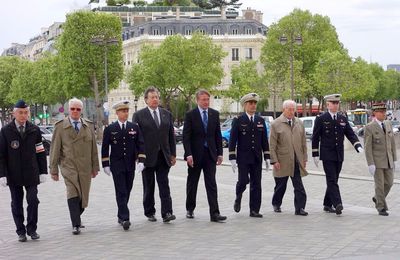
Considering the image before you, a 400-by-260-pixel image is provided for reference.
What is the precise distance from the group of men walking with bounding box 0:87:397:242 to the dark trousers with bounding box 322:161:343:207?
0.02 m

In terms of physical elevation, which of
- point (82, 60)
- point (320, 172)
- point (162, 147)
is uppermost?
point (82, 60)

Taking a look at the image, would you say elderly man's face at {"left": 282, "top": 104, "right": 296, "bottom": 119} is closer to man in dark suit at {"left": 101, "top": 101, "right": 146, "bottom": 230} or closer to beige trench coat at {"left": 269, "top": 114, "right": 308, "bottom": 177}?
beige trench coat at {"left": 269, "top": 114, "right": 308, "bottom": 177}

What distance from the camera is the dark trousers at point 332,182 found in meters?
11.9

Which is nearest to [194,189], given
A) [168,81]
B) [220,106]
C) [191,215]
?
[191,215]

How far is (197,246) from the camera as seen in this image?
370 inches

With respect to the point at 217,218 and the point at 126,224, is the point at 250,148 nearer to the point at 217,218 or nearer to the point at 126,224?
the point at 217,218

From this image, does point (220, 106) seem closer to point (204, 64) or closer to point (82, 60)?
point (204, 64)

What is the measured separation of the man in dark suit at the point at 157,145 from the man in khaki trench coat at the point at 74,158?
1029mm

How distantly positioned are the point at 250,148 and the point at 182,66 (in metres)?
64.5

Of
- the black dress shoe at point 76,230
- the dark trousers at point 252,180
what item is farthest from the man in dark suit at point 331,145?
the black dress shoe at point 76,230

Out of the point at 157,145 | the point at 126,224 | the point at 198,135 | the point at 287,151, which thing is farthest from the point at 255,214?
the point at 126,224

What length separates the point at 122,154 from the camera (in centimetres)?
1110

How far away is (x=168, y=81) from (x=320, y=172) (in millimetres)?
55743

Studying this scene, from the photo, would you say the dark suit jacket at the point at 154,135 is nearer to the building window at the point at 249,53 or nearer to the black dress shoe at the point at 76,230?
the black dress shoe at the point at 76,230
